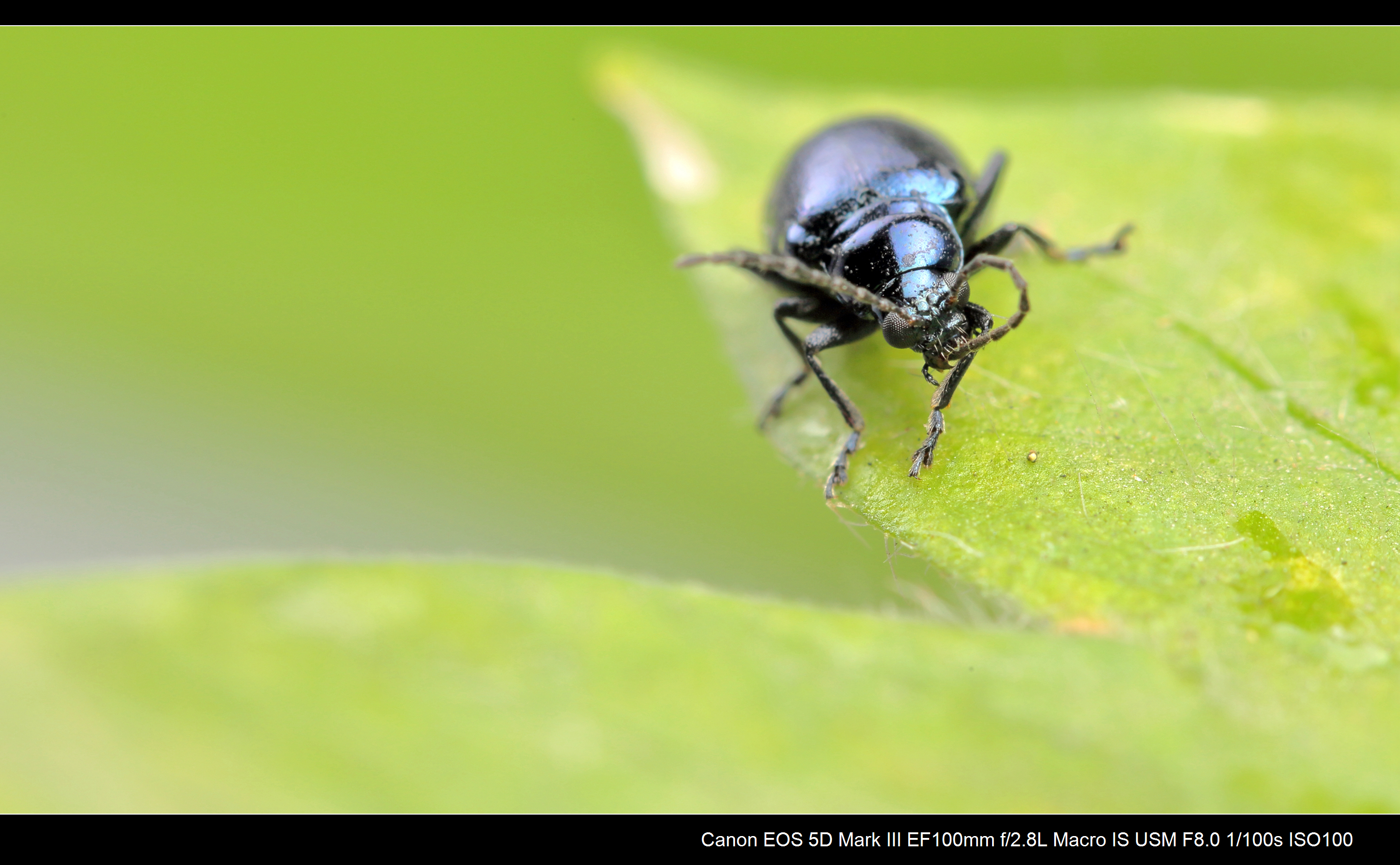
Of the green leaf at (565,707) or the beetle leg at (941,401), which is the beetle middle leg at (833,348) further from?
the green leaf at (565,707)

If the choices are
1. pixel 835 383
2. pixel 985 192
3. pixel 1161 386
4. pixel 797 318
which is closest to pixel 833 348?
pixel 797 318

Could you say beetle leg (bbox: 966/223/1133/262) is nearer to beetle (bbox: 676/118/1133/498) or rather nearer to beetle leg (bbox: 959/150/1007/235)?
beetle (bbox: 676/118/1133/498)

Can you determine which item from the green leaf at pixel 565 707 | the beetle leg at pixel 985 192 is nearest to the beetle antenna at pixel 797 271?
the beetle leg at pixel 985 192

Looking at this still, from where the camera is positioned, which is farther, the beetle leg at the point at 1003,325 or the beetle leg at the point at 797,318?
the beetle leg at the point at 797,318

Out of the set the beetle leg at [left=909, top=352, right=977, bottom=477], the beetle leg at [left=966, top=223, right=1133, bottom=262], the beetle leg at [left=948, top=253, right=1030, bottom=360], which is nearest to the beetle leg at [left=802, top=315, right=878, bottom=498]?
the beetle leg at [left=909, top=352, right=977, bottom=477]

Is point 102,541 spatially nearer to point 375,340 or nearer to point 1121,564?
point 375,340
